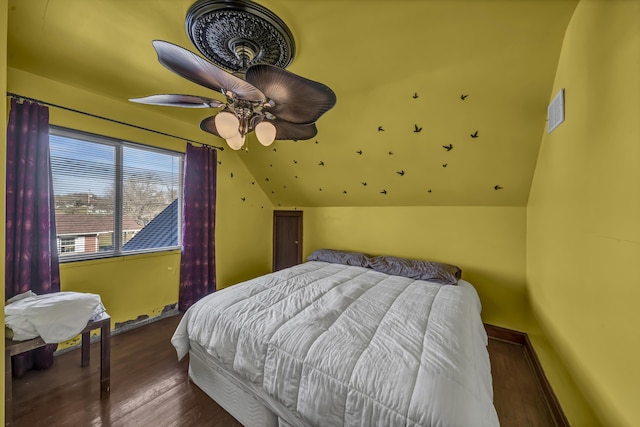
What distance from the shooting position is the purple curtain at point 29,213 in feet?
5.57

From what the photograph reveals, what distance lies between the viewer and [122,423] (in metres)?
1.41

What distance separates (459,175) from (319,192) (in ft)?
5.94

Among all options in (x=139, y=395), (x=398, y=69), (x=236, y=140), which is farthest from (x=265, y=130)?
(x=139, y=395)

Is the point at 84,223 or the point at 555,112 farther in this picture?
the point at 84,223

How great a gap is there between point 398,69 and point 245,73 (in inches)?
48.1

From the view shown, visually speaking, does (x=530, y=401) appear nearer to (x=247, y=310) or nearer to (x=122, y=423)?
(x=247, y=310)

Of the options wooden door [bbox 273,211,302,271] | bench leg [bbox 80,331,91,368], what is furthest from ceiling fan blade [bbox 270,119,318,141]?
wooden door [bbox 273,211,302,271]

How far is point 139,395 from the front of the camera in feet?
5.34

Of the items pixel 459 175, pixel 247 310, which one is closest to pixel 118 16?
pixel 247 310

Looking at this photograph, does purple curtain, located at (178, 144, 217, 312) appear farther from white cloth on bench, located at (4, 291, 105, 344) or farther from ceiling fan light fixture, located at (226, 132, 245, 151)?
ceiling fan light fixture, located at (226, 132, 245, 151)

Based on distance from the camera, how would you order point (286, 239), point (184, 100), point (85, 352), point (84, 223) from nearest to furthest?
point (184, 100), point (85, 352), point (84, 223), point (286, 239)

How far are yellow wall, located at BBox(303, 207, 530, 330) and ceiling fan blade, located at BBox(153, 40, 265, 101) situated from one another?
8.31 ft

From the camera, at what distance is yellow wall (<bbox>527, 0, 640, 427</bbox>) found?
0.86 metres

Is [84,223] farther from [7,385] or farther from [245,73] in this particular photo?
[245,73]
